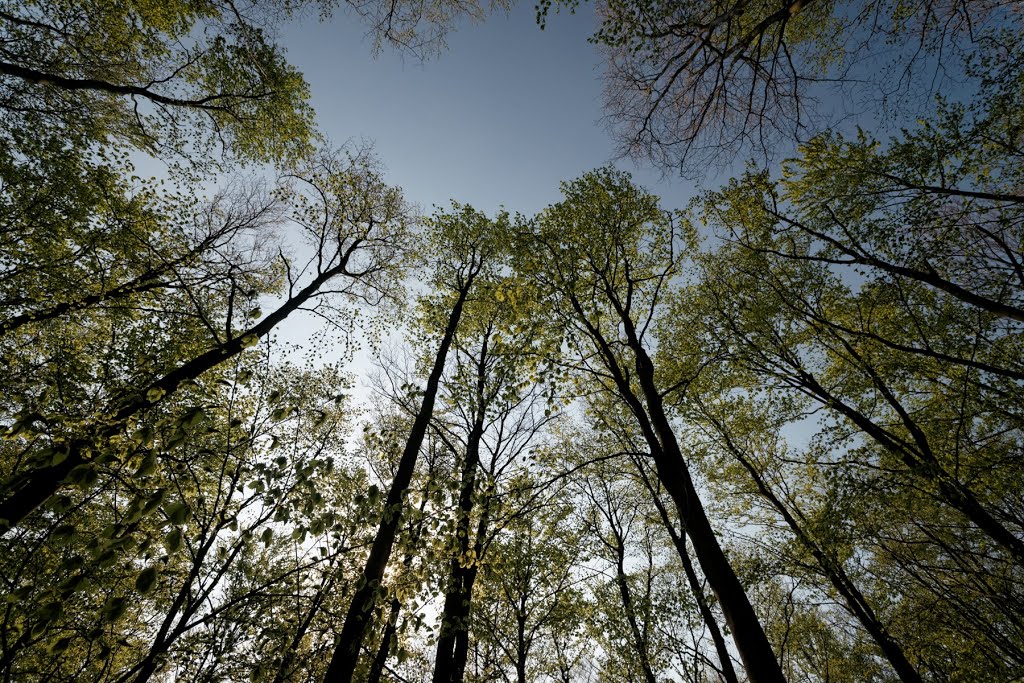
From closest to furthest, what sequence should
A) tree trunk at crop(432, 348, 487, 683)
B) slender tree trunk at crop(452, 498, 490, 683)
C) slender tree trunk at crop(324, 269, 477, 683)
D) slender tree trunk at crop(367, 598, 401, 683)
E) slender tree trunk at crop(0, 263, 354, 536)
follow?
1. slender tree trunk at crop(324, 269, 477, 683)
2. slender tree trunk at crop(0, 263, 354, 536)
3. tree trunk at crop(432, 348, 487, 683)
4. slender tree trunk at crop(452, 498, 490, 683)
5. slender tree trunk at crop(367, 598, 401, 683)

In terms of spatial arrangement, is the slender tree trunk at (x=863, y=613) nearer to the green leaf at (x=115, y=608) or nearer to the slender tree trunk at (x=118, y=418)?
the green leaf at (x=115, y=608)

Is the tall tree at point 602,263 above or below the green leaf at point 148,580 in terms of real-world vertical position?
above

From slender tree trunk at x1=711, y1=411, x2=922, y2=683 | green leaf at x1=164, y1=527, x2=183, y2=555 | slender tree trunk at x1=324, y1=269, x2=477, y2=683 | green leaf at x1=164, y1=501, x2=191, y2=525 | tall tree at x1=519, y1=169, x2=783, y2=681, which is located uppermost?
tall tree at x1=519, y1=169, x2=783, y2=681

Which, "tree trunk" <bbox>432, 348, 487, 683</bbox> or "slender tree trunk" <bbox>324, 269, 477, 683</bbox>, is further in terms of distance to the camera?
"tree trunk" <bbox>432, 348, 487, 683</bbox>

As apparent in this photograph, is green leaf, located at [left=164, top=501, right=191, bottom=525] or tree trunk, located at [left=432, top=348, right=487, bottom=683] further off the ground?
tree trunk, located at [left=432, top=348, right=487, bottom=683]

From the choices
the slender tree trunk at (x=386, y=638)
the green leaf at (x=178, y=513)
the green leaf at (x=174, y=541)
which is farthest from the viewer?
the slender tree trunk at (x=386, y=638)

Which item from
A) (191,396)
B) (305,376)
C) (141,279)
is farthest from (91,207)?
(305,376)

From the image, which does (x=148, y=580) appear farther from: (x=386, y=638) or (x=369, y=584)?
(x=386, y=638)

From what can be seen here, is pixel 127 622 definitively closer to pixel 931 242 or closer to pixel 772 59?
pixel 772 59

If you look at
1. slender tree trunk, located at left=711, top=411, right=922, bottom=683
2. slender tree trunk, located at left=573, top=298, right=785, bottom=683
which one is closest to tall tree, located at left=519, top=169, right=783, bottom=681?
slender tree trunk, located at left=573, top=298, right=785, bottom=683

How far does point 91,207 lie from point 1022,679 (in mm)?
23117

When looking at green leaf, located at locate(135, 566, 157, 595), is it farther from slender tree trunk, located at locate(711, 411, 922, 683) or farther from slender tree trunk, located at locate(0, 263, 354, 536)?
slender tree trunk, located at locate(711, 411, 922, 683)

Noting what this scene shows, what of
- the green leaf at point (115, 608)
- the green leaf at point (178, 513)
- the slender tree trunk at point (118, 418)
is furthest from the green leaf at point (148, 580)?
the slender tree trunk at point (118, 418)

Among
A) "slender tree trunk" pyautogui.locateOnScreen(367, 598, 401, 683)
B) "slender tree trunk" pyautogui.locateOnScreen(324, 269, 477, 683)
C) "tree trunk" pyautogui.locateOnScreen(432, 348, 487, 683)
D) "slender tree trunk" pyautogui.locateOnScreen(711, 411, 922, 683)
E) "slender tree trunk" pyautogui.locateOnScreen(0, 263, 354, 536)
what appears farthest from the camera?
"slender tree trunk" pyautogui.locateOnScreen(711, 411, 922, 683)
